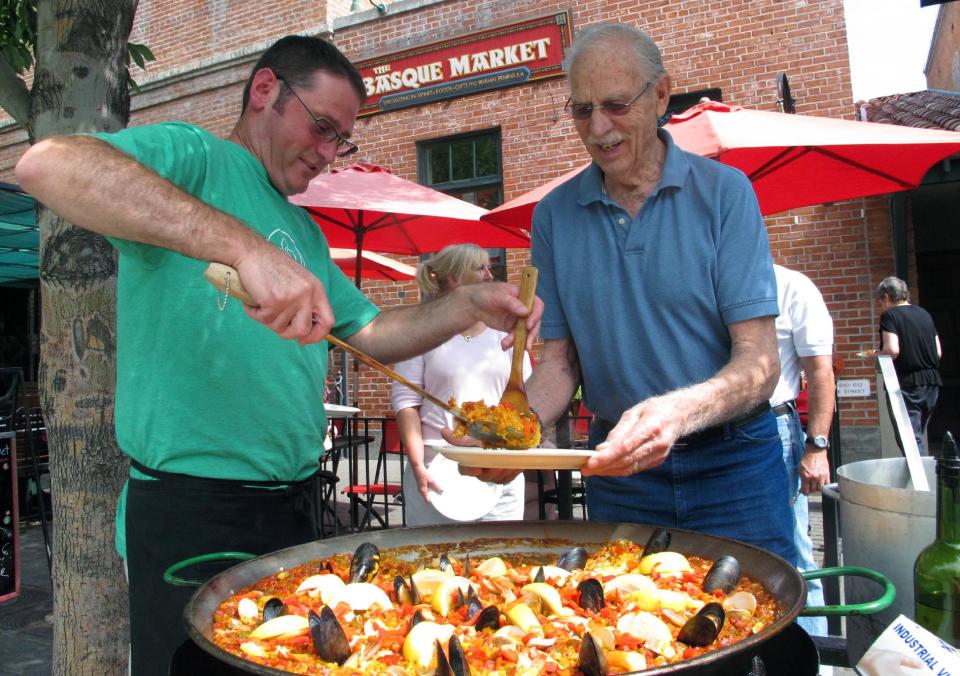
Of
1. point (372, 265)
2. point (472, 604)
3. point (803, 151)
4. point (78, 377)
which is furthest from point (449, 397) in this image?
point (372, 265)

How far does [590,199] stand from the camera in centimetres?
227

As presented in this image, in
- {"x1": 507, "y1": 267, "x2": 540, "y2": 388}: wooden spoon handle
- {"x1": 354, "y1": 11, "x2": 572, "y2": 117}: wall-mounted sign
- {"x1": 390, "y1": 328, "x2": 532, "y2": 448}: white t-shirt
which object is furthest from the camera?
{"x1": 354, "y1": 11, "x2": 572, "y2": 117}: wall-mounted sign

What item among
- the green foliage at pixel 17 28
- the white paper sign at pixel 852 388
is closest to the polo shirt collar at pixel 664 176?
the green foliage at pixel 17 28

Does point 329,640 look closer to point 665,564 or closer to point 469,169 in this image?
point 665,564

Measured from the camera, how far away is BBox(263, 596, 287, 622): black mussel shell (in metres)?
1.41

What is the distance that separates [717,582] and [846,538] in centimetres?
28

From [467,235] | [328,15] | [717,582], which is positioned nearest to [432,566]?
[717,582]

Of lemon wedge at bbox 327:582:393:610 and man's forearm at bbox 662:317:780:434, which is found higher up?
man's forearm at bbox 662:317:780:434

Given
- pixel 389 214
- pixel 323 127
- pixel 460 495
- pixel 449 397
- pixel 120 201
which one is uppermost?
pixel 389 214

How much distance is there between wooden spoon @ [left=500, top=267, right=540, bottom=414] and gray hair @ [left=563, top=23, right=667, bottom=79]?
27.4 inches

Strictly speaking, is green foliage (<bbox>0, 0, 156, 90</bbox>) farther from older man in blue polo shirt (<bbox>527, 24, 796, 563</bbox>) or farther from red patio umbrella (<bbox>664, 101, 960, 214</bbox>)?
red patio umbrella (<bbox>664, 101, 960, 214</bbox>)

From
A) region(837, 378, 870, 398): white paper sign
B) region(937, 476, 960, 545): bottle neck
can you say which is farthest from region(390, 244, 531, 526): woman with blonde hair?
region(837, 378, 870, 398): white paper sign

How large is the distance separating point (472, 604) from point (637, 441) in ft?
1.55

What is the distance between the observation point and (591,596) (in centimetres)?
145
